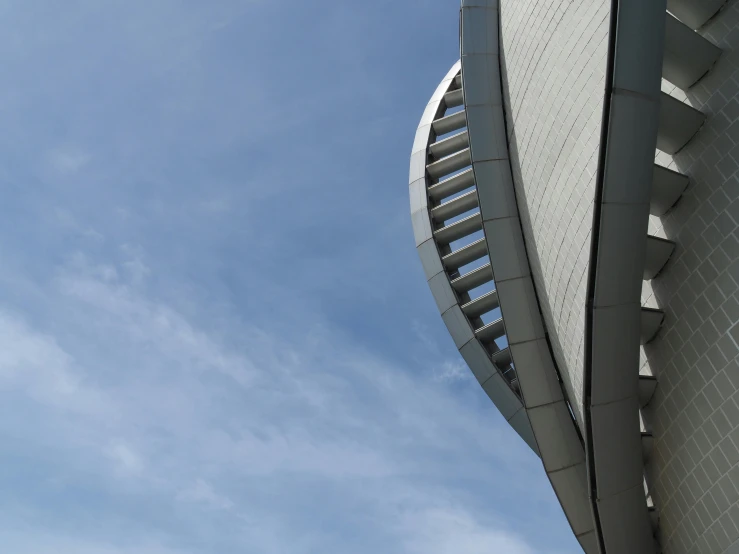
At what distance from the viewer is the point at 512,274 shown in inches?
512

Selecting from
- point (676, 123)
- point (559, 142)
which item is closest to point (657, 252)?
point (676, 123)

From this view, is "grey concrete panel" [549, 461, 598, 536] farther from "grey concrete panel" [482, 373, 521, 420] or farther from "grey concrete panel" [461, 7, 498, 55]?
"grey concrete panel" [461, 7, 498, 55]

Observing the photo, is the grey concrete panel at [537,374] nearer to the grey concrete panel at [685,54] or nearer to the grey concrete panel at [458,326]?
the grey concrete panel at [458,326]

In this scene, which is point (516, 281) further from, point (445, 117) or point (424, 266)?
point (445, 117)

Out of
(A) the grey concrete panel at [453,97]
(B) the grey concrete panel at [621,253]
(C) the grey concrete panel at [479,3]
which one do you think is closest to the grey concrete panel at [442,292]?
(A) the grey concrete panel at [453,97]

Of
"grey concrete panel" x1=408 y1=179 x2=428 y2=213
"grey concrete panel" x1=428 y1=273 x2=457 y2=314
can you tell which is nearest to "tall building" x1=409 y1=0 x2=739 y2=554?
"grey concrete panel" x1=428 y1=273 x2=457 y2=314

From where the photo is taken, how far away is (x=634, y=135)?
7.43 meters

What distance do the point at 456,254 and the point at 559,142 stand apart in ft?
23.2

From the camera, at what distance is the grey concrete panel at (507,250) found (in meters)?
13.0

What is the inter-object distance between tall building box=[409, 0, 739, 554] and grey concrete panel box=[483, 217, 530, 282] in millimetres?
99

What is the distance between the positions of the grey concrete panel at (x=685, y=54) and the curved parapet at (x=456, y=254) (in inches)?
320

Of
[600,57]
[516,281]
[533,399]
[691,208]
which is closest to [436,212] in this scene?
[516,281]

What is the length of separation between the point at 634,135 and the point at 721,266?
1.87 metres

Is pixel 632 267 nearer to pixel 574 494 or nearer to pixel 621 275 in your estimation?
pixel 621 275
